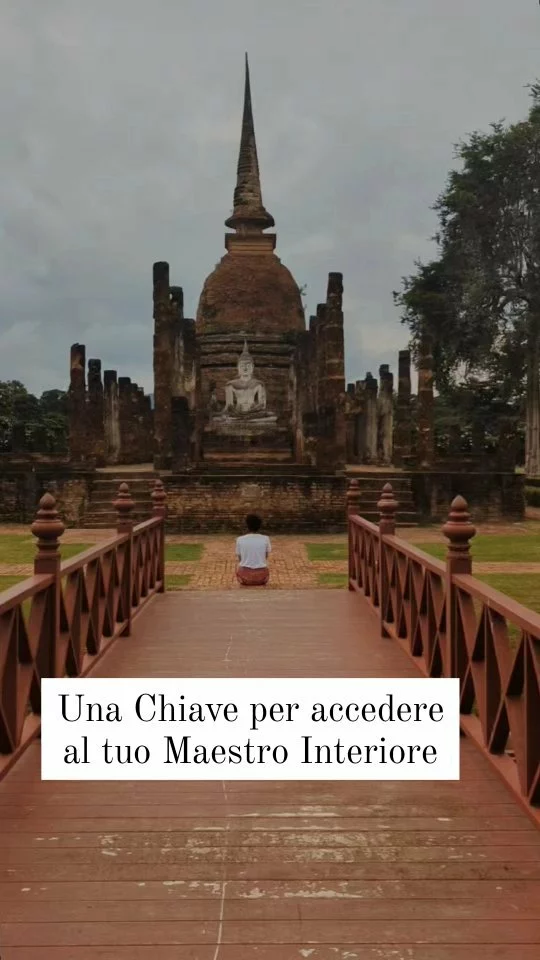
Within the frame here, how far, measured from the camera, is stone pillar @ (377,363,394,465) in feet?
107

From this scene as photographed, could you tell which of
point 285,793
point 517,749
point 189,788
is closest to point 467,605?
point 517,749

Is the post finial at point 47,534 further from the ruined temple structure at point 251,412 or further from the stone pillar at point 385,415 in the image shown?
the stone pillar at point 385,415

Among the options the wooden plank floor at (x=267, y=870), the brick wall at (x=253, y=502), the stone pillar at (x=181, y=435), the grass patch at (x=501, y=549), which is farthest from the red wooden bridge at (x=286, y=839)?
the stone pillar at (x=181, y=435)

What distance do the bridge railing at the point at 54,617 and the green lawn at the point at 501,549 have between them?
7.84m

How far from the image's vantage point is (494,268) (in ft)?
102

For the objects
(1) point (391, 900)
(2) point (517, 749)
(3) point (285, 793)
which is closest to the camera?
(1) point (391, 900)

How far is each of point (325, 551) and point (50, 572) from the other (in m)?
11.8

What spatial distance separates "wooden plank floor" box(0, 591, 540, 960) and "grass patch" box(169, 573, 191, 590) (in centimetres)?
757

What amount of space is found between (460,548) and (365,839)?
6.19ft

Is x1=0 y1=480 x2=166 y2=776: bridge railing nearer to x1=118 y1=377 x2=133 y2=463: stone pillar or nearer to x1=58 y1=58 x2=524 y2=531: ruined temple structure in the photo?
x1=58 y1=58 x2=524 y2=531: ruined temple structure

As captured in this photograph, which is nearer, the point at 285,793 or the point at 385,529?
the point at 285,793

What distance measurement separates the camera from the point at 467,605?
4941 mm

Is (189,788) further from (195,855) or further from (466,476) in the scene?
(466,476)

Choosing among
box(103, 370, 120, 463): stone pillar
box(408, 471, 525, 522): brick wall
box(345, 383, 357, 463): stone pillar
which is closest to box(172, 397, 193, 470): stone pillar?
box(408, 471, 525, 522): brick wall
